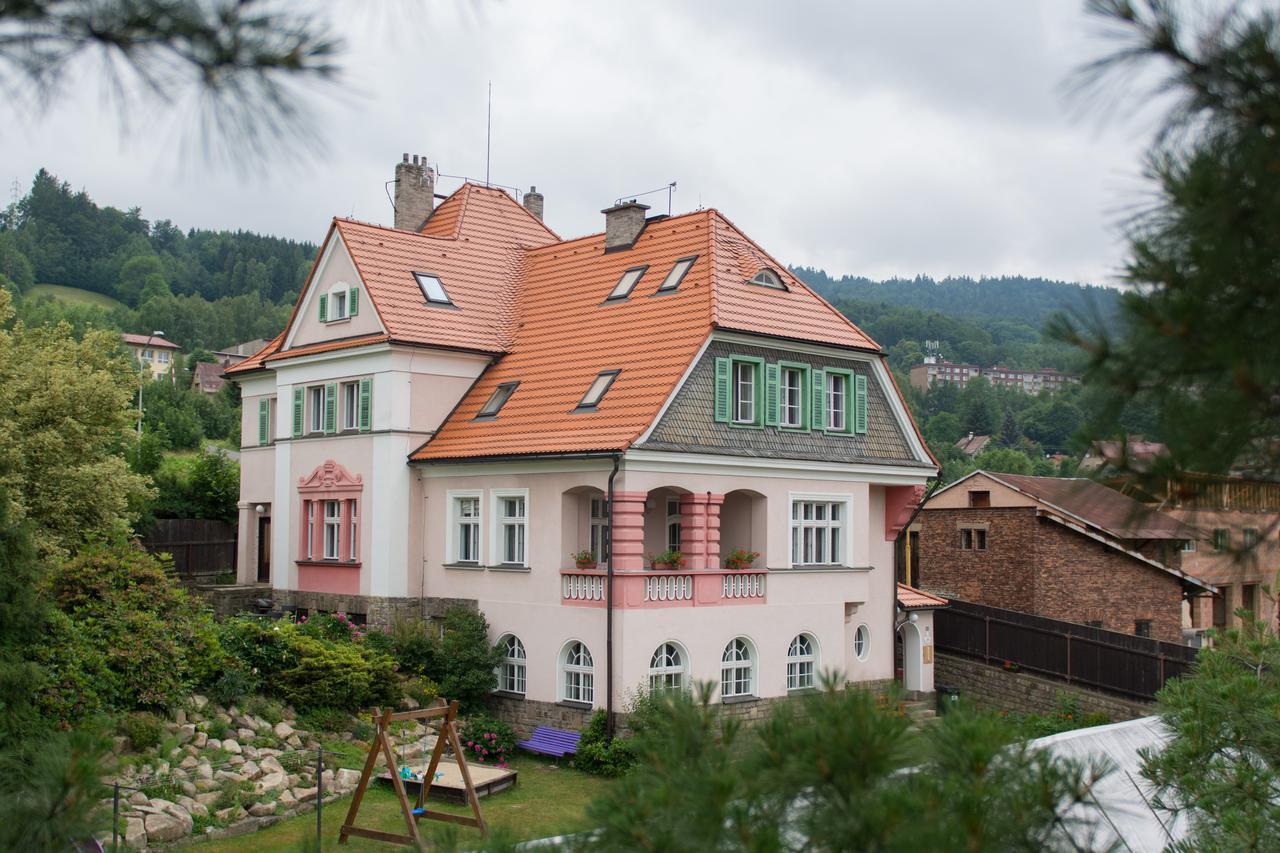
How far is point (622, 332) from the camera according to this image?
2816 cm

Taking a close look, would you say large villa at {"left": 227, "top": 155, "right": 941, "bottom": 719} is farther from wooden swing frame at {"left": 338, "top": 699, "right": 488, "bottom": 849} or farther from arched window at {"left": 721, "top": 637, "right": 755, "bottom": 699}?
wooden swing frame at {"left": 338, "top": 699, "right": 488, "bottom": 849}

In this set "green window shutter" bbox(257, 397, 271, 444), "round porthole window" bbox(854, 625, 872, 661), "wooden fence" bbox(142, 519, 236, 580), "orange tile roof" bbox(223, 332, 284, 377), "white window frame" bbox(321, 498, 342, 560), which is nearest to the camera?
"round porthole window" bbox(854, 625, 872, 661)

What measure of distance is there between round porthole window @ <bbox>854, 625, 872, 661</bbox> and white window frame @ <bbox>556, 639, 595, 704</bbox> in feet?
23.3

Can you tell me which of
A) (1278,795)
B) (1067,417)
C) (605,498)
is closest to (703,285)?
(605,498)

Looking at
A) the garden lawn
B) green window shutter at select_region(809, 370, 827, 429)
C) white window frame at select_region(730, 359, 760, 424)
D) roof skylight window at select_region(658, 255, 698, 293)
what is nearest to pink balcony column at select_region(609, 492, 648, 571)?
white window frame at select_region(730, 359, 760, 424)

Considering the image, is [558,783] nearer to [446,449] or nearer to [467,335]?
[446,449]

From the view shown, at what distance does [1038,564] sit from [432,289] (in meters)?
17.5

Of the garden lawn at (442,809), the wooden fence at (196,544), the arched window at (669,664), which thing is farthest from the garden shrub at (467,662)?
the wooden fence at (196,544)

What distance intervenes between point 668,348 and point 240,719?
1053 centimetres

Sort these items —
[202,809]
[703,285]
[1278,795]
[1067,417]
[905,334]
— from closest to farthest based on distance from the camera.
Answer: [1067,417], [1278,795], [202,809], [703,285], [905,334]

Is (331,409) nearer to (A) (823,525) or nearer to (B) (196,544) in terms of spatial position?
(B) (196,544)

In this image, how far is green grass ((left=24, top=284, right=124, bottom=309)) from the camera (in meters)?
133

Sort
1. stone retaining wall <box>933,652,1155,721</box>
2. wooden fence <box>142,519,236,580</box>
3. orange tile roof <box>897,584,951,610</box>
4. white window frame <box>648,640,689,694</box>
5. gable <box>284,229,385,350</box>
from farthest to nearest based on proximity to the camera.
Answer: wooden fence <box>142,519,236,580</box>, orange tile roof <box>897,584,951,610</box>, stone retaining wall <box>933,652,1155,721</box>, gable <box>284,229,385,350</box>, white window frame <box>648,640,689,694</box>

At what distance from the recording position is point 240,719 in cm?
2312
